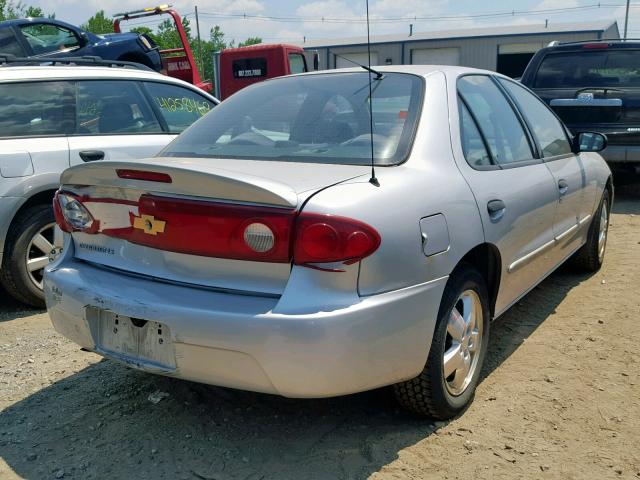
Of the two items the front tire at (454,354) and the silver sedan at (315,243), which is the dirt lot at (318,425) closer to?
the front tire at (454,354)

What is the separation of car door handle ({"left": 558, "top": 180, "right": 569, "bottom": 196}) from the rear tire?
0.99m

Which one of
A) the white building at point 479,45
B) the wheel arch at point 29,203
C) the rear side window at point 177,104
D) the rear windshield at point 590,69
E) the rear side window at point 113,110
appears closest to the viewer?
the wheel arch at point 29,203

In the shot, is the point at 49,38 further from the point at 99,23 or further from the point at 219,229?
the point at 99,23

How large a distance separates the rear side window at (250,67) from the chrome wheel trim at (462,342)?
40.9 feet

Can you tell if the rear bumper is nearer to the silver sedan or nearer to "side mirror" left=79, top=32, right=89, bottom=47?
the silver sedan

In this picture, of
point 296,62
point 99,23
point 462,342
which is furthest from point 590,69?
point 99,23

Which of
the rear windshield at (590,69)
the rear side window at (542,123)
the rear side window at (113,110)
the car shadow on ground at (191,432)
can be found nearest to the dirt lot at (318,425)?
the car shadow on ground at (191,432)

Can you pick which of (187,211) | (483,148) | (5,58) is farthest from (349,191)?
(5,58)

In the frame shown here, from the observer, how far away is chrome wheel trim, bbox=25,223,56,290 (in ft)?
14.9

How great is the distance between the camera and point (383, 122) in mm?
3027

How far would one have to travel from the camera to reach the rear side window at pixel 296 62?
48.5ft

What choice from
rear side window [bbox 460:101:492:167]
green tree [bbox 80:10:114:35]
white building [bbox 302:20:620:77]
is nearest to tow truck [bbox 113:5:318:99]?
rear side window [bbox 460:101:492:167]

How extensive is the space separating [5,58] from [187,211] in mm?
3869

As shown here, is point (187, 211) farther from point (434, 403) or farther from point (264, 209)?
point (434, 403)
